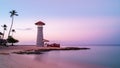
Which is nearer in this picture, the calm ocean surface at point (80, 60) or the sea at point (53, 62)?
the sea at point (53, 62)

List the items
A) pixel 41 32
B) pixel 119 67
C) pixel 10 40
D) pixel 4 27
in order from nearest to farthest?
pixel 119 67 → pixel 41 32 → pixel 10 40 → pixel 4 27

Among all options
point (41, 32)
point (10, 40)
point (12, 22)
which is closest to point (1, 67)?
point (41, 32)

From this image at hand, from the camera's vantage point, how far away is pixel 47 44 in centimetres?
6350

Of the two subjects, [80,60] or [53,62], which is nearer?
[53,62]

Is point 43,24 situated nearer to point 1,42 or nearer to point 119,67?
point 1,42

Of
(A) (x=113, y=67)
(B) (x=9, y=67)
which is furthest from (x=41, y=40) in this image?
(B) (x=9, y=67)

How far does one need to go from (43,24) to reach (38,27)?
1469 mm

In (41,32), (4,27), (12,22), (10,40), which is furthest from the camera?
(4,27)

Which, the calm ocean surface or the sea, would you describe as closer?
the sea

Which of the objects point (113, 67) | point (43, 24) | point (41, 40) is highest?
point (43, 24)

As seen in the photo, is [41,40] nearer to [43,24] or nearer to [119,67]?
[43,24]

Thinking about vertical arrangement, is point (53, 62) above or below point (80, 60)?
above

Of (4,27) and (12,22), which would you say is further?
(4,27)

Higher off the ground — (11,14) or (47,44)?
(11,14)
